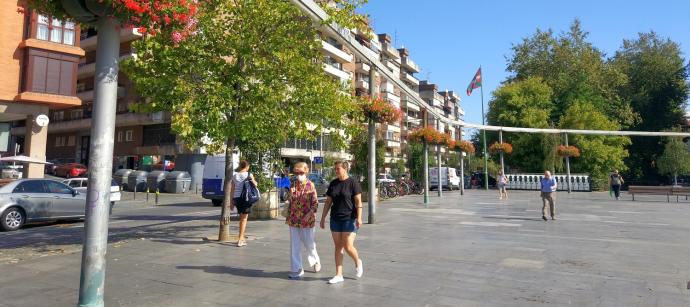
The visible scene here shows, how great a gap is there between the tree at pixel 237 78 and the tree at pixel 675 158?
48.9 meters

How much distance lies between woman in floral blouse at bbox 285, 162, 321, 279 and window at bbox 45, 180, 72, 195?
36.1 feet

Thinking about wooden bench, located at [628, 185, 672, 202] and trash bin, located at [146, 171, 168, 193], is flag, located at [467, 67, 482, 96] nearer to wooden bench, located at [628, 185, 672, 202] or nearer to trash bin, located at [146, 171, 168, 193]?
wooden bench, located at [628, 185, 672, 202]

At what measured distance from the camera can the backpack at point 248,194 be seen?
9367mm

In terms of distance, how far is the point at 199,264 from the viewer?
24.9ft

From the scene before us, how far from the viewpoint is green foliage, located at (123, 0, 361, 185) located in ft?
30.1

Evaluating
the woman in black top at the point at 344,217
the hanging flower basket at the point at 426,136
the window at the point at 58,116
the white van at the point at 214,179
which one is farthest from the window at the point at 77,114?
the woman in black top at the point at 344,217

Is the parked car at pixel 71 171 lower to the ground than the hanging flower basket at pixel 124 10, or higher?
lower

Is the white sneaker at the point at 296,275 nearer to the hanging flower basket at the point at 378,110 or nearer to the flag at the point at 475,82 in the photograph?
the hanging flower basket at the point at 378,110

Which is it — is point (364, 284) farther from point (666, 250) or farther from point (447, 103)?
point (447, 103)

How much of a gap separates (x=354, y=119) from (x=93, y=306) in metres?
9.23

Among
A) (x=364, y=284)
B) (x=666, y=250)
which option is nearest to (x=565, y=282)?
(x=364, y=284)

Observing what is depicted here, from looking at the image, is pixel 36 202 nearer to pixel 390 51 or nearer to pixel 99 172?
pixel 99 172

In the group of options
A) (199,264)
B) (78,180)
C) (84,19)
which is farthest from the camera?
(78,180)

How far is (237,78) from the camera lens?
937 cm
